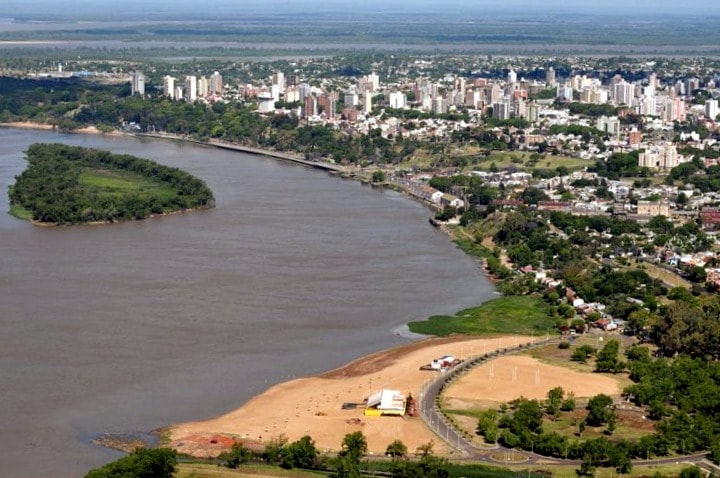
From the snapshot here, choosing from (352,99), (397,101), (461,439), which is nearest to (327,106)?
(352,99)

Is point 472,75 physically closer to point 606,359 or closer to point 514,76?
point 514,76

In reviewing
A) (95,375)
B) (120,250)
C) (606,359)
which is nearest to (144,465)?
(95,375)

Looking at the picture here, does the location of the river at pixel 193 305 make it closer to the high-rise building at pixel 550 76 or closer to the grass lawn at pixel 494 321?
the grass lawn at pixel 494 321

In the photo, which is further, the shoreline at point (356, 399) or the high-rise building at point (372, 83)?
the high-rise building at point (372, 83)

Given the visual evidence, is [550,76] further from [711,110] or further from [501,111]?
[501,111]

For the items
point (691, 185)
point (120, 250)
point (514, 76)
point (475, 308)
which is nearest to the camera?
point (475, 308)

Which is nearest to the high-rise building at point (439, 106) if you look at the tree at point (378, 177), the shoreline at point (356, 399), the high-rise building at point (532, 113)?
the high-rise building at point (532, 113)

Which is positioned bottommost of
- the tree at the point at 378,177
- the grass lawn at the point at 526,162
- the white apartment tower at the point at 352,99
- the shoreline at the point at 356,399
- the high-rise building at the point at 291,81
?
the tree at the point at 378,177
